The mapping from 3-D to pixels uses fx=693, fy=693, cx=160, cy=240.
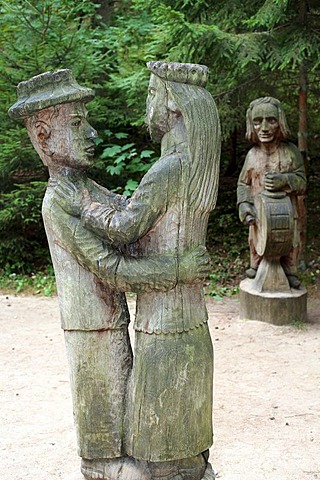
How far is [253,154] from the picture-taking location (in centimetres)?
818

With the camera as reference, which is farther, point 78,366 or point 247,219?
point 247,219

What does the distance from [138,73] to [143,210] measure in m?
7.44

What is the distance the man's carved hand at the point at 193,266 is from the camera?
3148mm

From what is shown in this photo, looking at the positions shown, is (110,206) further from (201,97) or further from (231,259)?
(231,259)

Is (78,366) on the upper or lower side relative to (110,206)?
lower

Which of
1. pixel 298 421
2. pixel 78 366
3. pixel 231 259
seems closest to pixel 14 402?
pixel 298 421

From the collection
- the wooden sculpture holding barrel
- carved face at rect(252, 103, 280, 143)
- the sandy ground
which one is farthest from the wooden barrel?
the sandy ground

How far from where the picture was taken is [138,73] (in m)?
10.1

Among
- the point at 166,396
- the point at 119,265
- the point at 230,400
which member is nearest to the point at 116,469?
the point at 166,396

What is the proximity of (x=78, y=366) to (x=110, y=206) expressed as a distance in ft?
2.52

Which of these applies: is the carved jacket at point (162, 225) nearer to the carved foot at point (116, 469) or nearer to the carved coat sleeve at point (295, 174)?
the carved foot at point (116, 469)

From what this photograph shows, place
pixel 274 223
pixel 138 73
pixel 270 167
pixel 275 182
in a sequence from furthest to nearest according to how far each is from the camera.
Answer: pixel 138 73 → pixel 270 167 → pixel 275 182 → pixel 274 223

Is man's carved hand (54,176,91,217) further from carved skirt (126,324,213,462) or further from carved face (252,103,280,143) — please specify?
carved face (252,103,280,143)

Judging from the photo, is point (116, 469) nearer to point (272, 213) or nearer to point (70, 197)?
point (70, 197)
